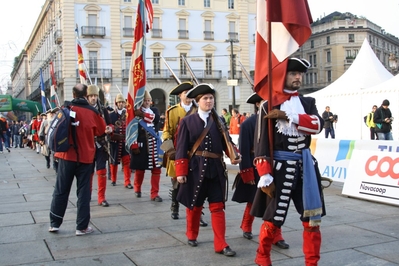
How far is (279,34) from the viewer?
452 centimetres

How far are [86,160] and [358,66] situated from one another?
815 inches

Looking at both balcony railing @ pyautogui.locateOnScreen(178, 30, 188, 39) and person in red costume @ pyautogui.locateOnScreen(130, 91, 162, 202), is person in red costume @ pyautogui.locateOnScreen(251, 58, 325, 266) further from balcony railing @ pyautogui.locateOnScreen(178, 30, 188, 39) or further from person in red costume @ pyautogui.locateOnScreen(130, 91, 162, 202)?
balcony railing @ pyautogui.locateOnScreen(178, 30, 188, 39)

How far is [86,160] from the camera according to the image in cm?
600

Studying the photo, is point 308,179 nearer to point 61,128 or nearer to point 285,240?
point 285,240

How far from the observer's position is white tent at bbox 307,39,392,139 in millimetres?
23188

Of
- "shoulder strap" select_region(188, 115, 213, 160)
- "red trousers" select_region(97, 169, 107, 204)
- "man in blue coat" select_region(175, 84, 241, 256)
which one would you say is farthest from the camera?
"red trousers" select_region(97, 169, 107, 204)

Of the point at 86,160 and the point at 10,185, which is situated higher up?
the point at 86,160

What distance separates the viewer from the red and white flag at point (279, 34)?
4.32 meters

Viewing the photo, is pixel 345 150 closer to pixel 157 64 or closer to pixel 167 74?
pixel 167 74

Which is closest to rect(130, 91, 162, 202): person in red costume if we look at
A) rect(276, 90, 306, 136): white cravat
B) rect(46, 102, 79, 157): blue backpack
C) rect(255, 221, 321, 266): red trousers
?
rect(46, 102, 79, 157): blue backpack

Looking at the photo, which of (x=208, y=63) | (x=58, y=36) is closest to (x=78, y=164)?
(x=58, y=36)

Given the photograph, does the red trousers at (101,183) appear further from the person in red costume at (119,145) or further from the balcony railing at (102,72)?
the balcony railing at (102,72)

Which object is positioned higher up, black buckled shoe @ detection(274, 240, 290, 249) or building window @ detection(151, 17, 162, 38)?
building window @ detection(151, 17, 162, 38)

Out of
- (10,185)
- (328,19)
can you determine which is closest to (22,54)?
(328,19)
